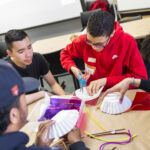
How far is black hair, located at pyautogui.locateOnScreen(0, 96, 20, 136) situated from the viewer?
0.44 m

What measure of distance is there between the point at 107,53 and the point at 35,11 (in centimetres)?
284

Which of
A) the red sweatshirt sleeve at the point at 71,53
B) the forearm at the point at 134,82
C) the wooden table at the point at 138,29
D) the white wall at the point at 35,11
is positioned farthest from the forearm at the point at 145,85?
the white wall at the point at 35,11

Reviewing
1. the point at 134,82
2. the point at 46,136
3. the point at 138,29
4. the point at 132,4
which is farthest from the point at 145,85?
the point at 132,4

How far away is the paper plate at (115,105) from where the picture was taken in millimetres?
871

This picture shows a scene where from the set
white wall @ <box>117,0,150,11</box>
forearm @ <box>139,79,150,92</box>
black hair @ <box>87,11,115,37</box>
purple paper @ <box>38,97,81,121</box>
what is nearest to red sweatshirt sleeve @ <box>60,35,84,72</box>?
black hair @ <box>87,11,115,37</box>

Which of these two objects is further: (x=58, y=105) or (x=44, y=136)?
(x=58, y=105)

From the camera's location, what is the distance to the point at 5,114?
1.45 ft

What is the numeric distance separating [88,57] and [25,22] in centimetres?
282

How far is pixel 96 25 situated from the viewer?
1.02m

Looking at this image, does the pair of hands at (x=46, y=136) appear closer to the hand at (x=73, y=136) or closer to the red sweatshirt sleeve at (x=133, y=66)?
the hand at (x=73, y=136)

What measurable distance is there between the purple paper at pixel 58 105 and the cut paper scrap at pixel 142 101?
0.32 metres

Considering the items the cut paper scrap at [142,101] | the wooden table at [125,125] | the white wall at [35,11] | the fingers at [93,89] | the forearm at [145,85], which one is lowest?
the wooden table at [125,125]

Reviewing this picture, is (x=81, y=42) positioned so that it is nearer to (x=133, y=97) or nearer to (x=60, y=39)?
(x=133, y=97)

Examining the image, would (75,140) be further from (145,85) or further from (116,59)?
(116,59)
